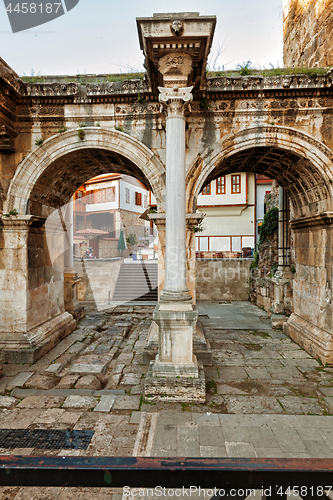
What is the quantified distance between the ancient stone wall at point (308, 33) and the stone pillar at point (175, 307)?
4.44 metres

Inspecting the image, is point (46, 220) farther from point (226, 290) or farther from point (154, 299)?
point (226, 290)

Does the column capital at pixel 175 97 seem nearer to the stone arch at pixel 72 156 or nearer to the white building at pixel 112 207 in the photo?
the stone arch at pixel 72 156

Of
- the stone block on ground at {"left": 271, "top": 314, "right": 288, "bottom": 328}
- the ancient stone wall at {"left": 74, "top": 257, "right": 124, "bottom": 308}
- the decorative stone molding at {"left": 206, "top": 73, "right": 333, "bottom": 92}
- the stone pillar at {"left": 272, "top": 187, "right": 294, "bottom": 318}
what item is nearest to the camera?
the decorative stone molding at {"left": 206, "top": 73, "right": 333, "bottom": 92}

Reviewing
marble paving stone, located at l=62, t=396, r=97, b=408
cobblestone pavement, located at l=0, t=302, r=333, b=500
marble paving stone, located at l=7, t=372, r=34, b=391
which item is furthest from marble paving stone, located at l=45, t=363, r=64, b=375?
marble paving stone, located at l=62, t=396, r=97, b=408

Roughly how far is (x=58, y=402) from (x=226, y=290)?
10261 millimetres

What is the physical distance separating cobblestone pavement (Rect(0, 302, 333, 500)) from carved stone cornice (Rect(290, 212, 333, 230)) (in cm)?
296

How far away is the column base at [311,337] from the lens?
577cm

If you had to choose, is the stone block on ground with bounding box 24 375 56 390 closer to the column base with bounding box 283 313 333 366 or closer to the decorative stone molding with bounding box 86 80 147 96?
the column base with bounding box 283 313 333 366

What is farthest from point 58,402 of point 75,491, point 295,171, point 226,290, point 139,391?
point 226,290

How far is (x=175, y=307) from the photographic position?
182 inches

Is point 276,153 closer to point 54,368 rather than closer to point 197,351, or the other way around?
point 197,351

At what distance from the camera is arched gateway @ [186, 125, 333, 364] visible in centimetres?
601

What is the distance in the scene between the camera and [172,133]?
489 cm

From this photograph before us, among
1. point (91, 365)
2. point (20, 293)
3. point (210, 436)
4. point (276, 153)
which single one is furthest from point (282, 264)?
point (20, 293)
